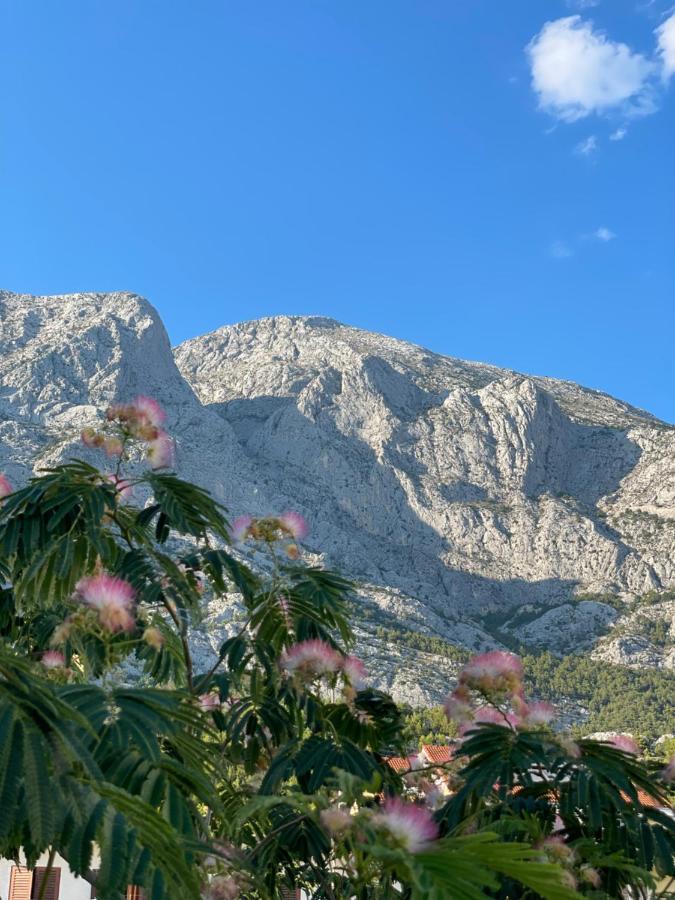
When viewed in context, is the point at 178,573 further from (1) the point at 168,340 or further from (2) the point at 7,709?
(1) the point at 168,340

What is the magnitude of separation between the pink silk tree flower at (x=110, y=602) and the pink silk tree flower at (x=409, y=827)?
127cm

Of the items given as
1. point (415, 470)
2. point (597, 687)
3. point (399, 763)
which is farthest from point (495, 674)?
point (415, 470)

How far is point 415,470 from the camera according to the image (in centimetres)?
10744

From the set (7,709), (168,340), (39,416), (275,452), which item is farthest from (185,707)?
(168,340)

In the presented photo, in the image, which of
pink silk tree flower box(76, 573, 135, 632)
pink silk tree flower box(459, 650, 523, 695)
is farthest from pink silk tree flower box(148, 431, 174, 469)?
pink silk tree flower box(459, 650, 523, 695)

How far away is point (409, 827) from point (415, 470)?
105955 millimetres

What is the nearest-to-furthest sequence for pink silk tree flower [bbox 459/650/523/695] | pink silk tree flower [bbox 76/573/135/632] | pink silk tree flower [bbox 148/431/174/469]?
pink silk tree flower [bbox 76/573/135/632], pink silk tree flower [bbox 459/650/523/695], pink silk tree flower [bbox 148/431/174/469]

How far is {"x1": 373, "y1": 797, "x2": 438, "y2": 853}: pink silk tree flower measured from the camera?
1.90m

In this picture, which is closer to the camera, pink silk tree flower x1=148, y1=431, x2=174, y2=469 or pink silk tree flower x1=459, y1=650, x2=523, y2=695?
pink silk tree flower x1=459, y1=650, x2=523, y2=695

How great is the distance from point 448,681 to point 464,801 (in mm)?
70141

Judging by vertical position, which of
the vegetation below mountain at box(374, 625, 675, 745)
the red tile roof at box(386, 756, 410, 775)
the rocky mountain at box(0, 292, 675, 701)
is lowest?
the red tile roof at box(386, 756, 410, 775)

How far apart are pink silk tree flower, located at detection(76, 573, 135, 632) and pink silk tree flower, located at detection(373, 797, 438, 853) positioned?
1.27 metres

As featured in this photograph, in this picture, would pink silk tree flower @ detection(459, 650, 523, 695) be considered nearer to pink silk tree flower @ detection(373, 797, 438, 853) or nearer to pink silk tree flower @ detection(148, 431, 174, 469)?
pink silk tree flower @ detection(148, 431, 174, 469)

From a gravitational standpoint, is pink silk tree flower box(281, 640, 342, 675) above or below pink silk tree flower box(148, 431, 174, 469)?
below
